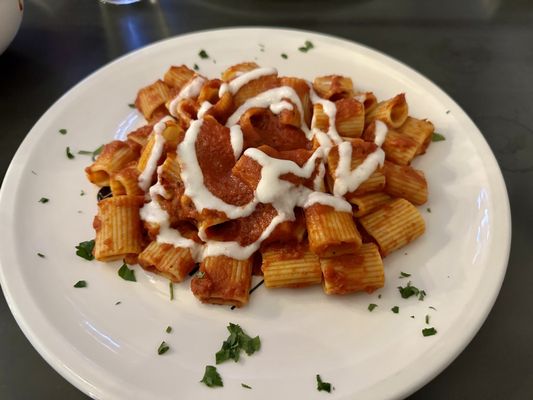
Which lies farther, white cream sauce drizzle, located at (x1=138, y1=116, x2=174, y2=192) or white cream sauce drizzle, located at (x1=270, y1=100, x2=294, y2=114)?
white cream sauce drizzle, located at (x1=270, y1=100, x2=294, y2=114)

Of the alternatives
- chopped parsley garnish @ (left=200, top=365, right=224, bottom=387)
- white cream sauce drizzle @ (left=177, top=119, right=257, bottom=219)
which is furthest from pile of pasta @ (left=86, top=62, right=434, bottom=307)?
chopped parsley garnish @ (left=200, top=365, right=224, bottom=387)

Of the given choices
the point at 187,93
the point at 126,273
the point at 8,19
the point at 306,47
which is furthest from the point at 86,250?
the point at 8,19

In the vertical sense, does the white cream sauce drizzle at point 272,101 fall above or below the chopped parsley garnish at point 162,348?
above

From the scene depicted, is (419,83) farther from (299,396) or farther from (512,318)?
(299,396)

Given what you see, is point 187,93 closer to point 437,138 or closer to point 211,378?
point 437,138

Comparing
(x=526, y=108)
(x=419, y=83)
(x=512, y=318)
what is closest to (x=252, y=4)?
(x=419, y=83)

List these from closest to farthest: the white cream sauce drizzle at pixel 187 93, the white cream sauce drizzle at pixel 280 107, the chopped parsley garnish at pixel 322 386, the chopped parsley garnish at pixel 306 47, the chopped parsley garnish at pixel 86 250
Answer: the chopped parsley garnish at pixel 322 386 → the chopped parsley garnish at pixel 86 250 → the white cream sauce drizzle at pixel 280 107 → the white cream sauce drizzle at pixel 187 93 → the chopped parsley garnish at pixel 306 47

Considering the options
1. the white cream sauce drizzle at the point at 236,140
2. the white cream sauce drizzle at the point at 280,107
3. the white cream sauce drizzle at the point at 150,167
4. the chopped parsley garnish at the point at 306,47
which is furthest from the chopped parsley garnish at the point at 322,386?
the chopped parsley garnish at the point at 306,47

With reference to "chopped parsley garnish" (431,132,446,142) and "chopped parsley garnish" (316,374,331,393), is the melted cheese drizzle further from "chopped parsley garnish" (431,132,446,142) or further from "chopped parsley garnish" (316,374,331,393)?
"chopped parsley garnish" (316,374,331,393)

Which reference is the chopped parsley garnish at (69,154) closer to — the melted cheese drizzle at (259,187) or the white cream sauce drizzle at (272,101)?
the melted cheese drizzle at (259,187)
